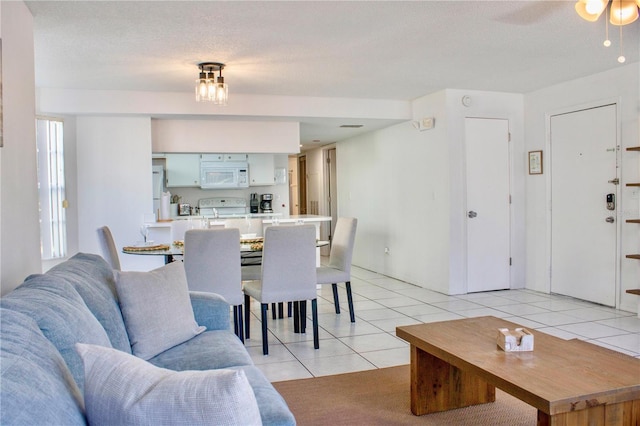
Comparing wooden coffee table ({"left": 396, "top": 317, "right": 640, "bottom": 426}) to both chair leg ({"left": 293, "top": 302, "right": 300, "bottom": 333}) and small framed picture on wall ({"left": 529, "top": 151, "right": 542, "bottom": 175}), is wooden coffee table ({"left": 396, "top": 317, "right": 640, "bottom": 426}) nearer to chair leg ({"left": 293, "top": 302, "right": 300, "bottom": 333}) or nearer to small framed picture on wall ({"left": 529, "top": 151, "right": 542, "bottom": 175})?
chair leg ({"left": 293, "top": 302, "right": 300, "bottom": 333})

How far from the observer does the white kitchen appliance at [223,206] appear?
24.7ft

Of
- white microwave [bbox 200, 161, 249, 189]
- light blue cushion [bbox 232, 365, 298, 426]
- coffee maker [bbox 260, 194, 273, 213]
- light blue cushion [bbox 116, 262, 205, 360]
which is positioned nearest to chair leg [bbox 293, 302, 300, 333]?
light blue cushion [bbox 116, 262, 205, 360]

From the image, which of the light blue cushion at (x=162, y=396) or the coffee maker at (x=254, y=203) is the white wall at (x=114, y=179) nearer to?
the coffee maker at (x=254, y=203)

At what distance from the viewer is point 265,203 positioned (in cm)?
779

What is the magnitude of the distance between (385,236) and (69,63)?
463 centimetres

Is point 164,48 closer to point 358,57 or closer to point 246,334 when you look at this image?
point 358,57

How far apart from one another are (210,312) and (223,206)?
199 inches

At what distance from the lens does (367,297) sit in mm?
5664

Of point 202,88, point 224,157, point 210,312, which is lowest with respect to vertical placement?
point 210,312

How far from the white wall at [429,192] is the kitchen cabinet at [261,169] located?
154 centimetres

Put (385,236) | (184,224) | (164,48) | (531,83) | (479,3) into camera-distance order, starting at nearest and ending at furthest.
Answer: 1. (479,3)
2. (164,48)
3. (184,224)
4. (531,83)
5. (385,236)

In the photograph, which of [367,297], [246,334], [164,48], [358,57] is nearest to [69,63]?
[164,48]

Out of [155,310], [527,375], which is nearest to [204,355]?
[155,310]

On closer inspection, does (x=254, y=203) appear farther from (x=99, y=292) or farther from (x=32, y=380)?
(x=32, y=380)
